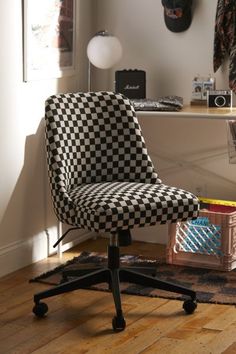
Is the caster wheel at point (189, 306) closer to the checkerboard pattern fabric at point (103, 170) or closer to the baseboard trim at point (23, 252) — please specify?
the checkerboard pattern fabric at point (103, 170)

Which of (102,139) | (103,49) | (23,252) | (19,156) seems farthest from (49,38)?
(23,252)

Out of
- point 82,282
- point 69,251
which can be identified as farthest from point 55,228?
point 82,282

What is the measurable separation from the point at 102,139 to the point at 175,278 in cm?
77

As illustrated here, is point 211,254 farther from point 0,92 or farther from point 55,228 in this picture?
point 0,92

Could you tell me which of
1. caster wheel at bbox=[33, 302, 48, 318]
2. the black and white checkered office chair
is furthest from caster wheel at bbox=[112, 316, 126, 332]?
caster wheel at bbox=[33, 302, 48, 318]

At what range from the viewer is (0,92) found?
3859 millimetres

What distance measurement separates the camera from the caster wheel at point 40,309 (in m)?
3.39

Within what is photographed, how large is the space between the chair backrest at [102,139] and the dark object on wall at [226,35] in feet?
2.39

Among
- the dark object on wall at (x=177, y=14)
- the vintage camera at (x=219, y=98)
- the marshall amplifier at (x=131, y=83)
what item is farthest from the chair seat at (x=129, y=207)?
the dark object on wall at (x=177, y=14)

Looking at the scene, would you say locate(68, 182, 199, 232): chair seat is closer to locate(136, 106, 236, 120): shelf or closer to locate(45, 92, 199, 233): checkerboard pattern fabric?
locate(45, 92, 199, 233): checkerboard pattern fabric

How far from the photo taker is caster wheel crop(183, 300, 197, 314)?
11.3 ft

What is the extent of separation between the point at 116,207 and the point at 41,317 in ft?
1.90

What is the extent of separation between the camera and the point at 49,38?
4.18 m

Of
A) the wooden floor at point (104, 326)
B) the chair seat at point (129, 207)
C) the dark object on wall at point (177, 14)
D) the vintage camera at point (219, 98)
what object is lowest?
the wooden floor at point (104, 326)
